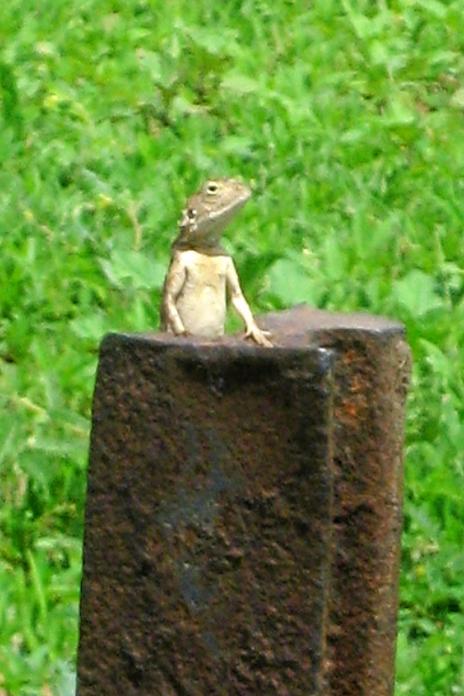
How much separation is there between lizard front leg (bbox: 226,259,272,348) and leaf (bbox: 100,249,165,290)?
2106 millimetres

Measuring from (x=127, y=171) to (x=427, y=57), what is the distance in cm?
158

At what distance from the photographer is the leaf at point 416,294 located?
247 inches

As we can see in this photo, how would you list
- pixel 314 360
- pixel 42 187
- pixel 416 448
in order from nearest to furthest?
pixel 314 360 < pixel 416 448 < pixel 42 187

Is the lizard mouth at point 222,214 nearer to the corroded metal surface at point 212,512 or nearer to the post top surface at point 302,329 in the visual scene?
the post top surface at point 302,329

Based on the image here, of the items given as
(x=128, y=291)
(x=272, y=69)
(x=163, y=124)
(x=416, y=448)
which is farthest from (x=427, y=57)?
(x=416, y=448)

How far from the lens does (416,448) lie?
5.72 meters

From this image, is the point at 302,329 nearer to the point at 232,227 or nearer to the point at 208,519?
the point at 208,519

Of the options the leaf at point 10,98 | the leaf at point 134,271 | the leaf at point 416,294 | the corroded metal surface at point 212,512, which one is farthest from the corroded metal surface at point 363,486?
the leaf at point 10,98

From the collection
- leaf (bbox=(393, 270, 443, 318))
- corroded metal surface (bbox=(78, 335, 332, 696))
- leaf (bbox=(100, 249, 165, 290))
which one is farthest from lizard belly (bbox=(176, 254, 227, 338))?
leaf (bbox=(393, 270, 443, 318))

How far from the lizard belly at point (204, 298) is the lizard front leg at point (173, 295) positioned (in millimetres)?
10

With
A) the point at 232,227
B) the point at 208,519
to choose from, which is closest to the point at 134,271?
the point at 232,227

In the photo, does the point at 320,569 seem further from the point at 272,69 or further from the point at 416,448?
the point at 272,69

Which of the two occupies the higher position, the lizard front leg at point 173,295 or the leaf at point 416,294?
the leaf at point 416,294

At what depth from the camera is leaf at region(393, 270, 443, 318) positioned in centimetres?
626
